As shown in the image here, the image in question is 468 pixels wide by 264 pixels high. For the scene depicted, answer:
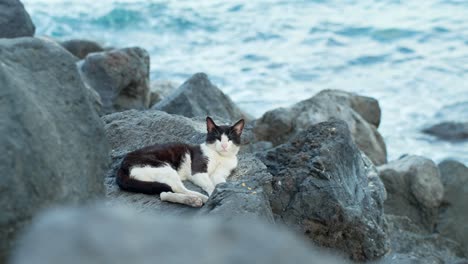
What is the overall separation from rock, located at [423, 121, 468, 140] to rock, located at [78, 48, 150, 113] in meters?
5.66

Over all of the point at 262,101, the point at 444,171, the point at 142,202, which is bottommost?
the point at 262,101

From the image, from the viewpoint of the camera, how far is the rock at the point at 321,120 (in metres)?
9.45

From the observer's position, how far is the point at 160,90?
12523 mm

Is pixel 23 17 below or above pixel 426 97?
above

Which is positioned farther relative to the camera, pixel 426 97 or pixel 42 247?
pixel 426 97

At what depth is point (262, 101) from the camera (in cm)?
1497

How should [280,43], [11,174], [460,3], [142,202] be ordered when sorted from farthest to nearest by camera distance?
[460,3] < [280,43] < [142,202] < [11,174]

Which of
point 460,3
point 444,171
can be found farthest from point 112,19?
point 444,171

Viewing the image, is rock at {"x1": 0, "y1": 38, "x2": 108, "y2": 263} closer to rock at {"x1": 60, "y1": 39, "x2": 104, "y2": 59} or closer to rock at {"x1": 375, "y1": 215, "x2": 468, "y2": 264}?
rock at {"x1": 375, "y1": 215, "x2": 468, "y2": 264}

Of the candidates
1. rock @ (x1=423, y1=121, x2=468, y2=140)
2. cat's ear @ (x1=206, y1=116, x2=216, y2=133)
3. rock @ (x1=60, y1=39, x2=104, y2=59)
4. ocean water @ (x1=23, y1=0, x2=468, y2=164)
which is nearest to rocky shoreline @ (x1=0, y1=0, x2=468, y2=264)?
cat's ear @ (x1=206, y1=116, x2=216, y2=133)

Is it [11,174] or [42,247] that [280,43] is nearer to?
[11,174]

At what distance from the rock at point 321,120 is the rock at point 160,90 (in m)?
2.85

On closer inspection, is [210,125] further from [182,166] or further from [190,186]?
[190,186]

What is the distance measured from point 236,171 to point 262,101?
9.25m
